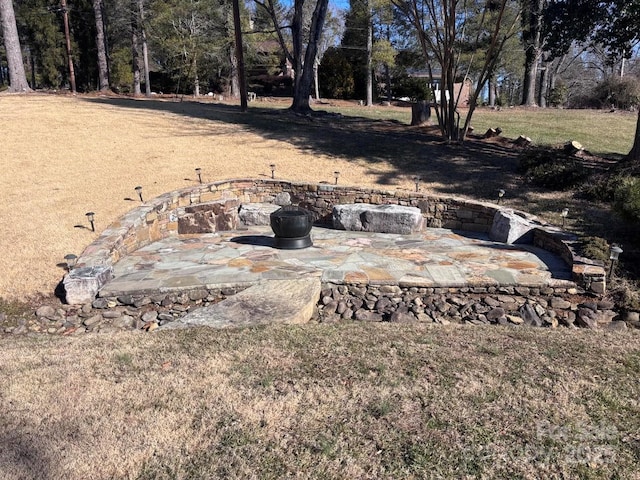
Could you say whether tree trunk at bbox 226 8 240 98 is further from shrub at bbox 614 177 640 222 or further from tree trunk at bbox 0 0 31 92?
shrub at bbox 614 177 640 222

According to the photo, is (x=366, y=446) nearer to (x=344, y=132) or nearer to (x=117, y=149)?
(x=117, y=149)

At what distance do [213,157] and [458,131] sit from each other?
6.58 metres

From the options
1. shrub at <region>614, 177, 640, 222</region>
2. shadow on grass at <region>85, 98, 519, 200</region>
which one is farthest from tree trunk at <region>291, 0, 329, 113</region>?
shrub at <region>614, 177, 640, 222</region>

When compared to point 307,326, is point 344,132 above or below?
above

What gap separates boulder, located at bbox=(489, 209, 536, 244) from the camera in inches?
277

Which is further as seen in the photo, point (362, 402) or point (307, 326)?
point (307, 326)

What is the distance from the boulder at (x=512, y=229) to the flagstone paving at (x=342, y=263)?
0.19 meters

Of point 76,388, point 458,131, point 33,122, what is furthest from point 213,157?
point 76,388

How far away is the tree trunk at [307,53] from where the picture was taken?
14416 millimetres

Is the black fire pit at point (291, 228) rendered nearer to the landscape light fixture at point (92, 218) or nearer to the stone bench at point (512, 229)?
the landscape light fixture at point (92, 218)

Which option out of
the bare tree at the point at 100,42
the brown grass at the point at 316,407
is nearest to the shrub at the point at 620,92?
the brown grass at the point at 316,407

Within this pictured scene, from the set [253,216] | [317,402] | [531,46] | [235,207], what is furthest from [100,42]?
[317,402]

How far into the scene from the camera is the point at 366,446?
8.25ft

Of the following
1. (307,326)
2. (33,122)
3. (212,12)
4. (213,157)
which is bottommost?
(307,326)
